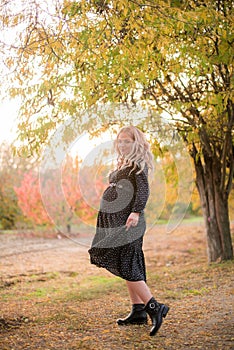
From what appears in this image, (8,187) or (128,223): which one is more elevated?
(8,187)

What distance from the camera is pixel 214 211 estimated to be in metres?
7.82

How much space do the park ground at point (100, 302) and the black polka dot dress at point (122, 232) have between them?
46cm

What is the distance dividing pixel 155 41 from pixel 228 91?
50.7 inches

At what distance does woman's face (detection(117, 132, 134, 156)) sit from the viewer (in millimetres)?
3932

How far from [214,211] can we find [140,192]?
4.28 m

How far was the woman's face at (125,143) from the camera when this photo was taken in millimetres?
3932

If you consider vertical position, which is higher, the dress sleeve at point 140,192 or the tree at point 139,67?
the tree at point 139,67

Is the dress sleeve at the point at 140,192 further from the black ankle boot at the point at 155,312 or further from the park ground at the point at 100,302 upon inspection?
the park ground at the point at 100,302

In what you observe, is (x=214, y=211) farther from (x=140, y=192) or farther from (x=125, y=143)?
(x=140, y=192)

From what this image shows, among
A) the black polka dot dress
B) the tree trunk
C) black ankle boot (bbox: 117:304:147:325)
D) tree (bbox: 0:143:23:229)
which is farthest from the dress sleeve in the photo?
tree (bbox: 0:143:23:229)

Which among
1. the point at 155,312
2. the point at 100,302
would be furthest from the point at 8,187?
the point at 155,312

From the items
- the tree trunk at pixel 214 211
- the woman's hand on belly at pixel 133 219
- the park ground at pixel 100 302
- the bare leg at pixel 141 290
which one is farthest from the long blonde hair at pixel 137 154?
the tree trunk at pixel 214 211

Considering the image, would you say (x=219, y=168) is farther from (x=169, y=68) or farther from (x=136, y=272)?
(x=136, y=272)

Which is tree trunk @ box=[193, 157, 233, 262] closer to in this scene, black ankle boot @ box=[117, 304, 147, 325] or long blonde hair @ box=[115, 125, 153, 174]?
long blonde hair @ box=[115, 125, 153, 174]
